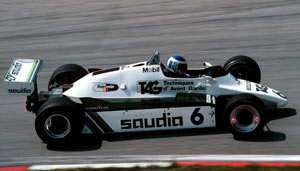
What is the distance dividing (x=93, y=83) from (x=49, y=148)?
137cm

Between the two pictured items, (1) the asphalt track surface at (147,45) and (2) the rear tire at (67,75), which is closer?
(1) the asphalt track surface at (147,45)

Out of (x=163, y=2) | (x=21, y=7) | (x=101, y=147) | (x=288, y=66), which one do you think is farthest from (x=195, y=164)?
(x=21, y=7)

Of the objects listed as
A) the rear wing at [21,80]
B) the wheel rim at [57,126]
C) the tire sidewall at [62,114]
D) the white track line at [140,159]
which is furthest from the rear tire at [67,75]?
the white track line at [140,159]

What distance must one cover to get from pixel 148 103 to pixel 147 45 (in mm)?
5967

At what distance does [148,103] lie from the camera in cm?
897

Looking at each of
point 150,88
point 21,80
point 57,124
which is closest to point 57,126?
point 57,124

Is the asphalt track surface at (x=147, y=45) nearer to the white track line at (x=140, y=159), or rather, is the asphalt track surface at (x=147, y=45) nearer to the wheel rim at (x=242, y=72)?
the white track line at (x=140, y=159)

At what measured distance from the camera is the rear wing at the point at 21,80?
9180 millimetres

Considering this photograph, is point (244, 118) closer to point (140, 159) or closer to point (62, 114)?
point (140, 159)

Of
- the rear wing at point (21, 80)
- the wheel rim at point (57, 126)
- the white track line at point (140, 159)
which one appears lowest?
the white track line at point (140, 159)

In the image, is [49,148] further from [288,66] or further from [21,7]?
[21,7]

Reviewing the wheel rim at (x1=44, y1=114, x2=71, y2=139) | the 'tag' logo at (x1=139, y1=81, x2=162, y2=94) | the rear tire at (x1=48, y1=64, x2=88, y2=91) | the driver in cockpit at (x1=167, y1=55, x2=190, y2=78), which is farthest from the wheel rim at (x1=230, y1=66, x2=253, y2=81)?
the wheel rim at (x1=44, y1=114, x2=71, y2=139)

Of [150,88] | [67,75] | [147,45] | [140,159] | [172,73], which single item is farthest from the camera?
[147,45]

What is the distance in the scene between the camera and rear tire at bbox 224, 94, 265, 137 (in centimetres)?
858
